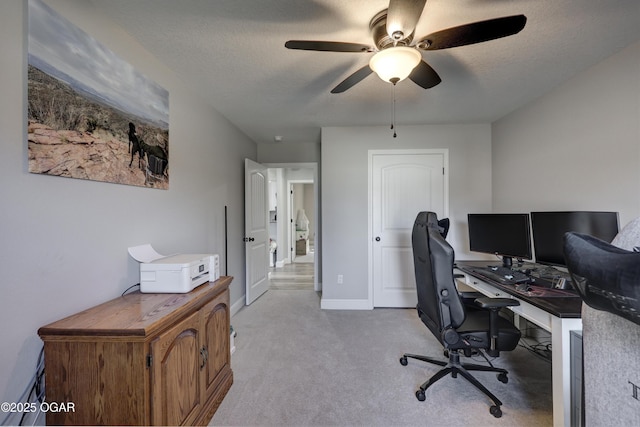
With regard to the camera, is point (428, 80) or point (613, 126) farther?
point (613, 126)

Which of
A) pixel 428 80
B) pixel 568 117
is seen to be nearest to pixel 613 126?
pixel 568 117

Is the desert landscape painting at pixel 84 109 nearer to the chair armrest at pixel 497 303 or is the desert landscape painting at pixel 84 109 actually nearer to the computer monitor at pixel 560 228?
the chair armrest at pixel 497 303

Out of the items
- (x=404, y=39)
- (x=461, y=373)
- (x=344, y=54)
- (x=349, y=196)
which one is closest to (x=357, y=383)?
(x=461, y=373)

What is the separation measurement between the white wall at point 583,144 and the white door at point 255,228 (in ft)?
10.5

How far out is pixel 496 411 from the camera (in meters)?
1.58

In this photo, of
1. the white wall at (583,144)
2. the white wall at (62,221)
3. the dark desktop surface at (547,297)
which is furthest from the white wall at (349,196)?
the white wall at (62,221)

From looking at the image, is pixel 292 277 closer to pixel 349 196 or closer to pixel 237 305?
pixel 237 305

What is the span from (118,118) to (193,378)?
5.04 feet

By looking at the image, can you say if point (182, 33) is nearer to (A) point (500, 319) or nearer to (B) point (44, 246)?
(B) point (44, 246)

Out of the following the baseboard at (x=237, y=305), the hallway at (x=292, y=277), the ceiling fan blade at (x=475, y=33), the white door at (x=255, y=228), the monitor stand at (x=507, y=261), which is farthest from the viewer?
the hallway at (x=292, y=277)

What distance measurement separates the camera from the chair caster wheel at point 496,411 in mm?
1576

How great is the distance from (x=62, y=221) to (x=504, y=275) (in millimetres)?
2810

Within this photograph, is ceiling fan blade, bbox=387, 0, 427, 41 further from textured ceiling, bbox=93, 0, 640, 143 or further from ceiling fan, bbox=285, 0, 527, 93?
textured ceiling, bbox=93, 0, 640, 143

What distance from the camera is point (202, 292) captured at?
1.54 meters
